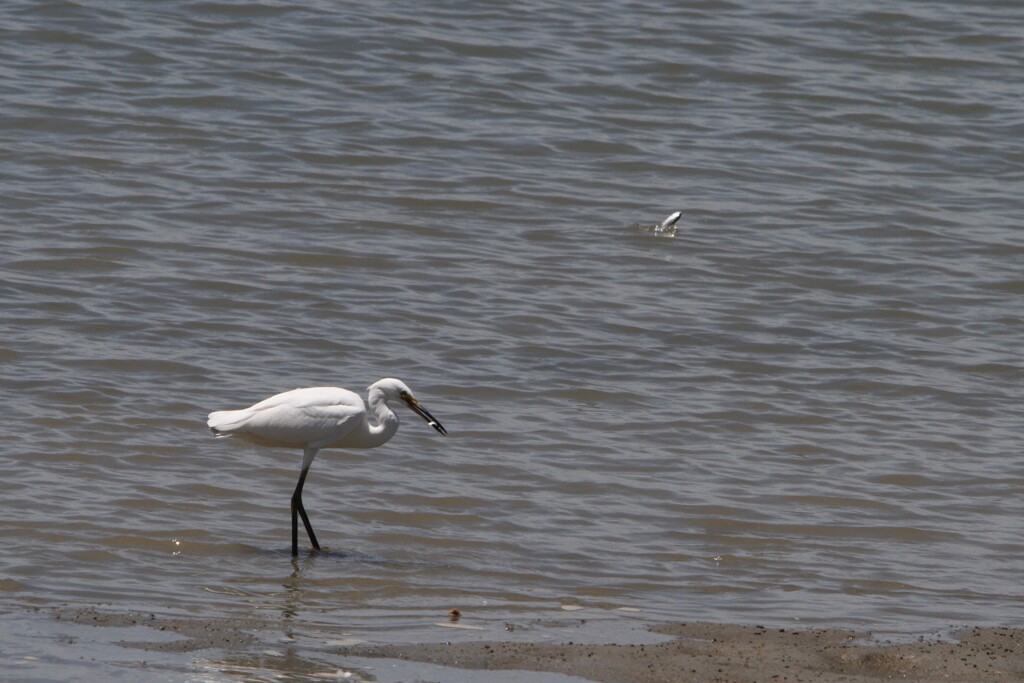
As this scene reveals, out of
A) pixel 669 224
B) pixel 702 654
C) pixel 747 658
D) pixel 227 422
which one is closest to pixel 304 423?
pixel 227 422

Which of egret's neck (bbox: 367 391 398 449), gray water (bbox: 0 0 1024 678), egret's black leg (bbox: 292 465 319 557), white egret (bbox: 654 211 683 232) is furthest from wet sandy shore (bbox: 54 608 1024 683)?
white egret (bbox: 654 211 683 232)

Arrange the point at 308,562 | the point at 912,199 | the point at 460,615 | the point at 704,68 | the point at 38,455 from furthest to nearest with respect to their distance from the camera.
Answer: the point at 704,68 → the point at 912,199 → the point at 38,455 → the point at 308,562 → the point at 460,615

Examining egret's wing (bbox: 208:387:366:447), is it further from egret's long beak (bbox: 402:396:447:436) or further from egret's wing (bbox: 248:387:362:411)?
egret's long beak (bbox: 402:396:447:436)

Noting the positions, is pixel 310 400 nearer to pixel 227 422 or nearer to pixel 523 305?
pixel 227 422

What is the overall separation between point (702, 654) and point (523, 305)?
5.62 meters

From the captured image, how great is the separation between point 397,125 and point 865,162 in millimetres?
4206

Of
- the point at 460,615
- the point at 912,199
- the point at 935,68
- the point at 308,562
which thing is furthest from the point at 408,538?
the point at 935,68

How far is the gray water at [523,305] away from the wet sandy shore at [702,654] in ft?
1.03

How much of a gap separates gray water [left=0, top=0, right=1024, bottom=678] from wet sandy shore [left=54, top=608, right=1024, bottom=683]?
12.4 inches

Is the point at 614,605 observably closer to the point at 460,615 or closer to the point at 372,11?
the point at 460,615

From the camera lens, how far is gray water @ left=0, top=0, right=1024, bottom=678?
6855 millimetres

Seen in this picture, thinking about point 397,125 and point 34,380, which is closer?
point 34,380

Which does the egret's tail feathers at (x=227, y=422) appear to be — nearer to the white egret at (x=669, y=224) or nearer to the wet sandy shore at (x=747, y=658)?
the wet sandy shore at (x=747, y=658)

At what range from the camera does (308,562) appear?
22.2 feet
